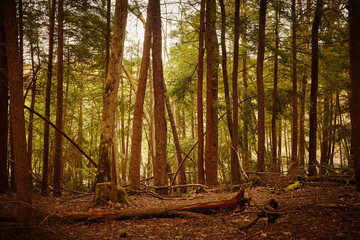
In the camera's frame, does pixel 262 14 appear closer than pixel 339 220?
No

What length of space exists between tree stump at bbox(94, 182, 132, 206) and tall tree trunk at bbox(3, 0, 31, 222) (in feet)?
7.09

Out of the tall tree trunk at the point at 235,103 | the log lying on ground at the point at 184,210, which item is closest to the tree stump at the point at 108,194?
the log lying on ground at the point at 184,210

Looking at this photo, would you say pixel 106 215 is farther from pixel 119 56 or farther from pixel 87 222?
pixel 119 56

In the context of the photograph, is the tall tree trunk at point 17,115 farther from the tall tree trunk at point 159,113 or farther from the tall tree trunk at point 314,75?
the tall tree trunk at point 314,75

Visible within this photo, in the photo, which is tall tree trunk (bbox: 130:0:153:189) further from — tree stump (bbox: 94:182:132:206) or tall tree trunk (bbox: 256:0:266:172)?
tall tree trunk (bbox: 256:0:266:172)

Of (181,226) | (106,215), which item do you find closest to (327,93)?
(181,226)

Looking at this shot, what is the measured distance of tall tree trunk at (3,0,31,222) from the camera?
4.45 meters

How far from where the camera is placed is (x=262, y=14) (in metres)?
10.6

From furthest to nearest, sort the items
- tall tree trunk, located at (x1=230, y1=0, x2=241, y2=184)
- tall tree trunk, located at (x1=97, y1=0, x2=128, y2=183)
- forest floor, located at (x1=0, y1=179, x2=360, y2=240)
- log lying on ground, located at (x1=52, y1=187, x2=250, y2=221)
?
1. tall tree trunk, located at (x1=230, y1=0, x2=241, y2=184)
2. tall tree trunk, located at (x1=97, y1=0, x2=128, y2=183)
3. log lying on ground, located at (x1=52, y1=187, x2=250, y2=221)
4. forest floor, located at (x1=0, y1=179, x2=360, y2=240)

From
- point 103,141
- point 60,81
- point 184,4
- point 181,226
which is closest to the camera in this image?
point 181,226

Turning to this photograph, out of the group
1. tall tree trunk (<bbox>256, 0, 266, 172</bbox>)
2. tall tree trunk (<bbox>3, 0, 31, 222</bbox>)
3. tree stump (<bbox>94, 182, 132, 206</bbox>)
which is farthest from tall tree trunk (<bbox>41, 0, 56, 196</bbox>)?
tall tree trunk (<bbox>256, 0, 266, 172</bbox>)

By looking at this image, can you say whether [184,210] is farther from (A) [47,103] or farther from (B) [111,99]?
(A) [47,103]

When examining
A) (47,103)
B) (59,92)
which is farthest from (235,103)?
(47,103)

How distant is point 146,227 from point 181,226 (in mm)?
824
